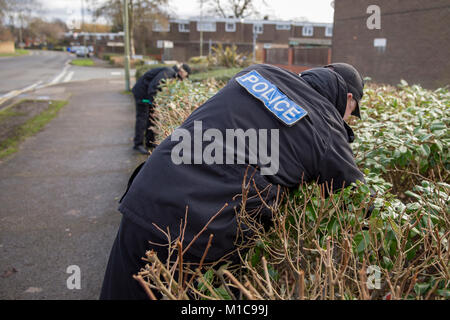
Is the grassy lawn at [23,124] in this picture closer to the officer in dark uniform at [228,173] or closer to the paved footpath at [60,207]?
the paved footpath at [60,207]

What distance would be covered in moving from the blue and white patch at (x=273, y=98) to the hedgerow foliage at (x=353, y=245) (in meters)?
0.38

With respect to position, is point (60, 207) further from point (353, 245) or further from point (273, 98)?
point (353, 245)

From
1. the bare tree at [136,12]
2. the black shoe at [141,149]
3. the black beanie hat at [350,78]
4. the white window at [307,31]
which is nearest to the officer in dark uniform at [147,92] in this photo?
the black shoe at [141,149]

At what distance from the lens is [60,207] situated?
5316 mm

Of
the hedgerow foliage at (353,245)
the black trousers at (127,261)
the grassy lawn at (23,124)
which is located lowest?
the grassy lawn at (23,124)

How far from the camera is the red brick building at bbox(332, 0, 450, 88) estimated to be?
1543cm

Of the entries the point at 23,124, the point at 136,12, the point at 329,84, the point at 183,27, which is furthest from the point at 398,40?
the point at 183,27

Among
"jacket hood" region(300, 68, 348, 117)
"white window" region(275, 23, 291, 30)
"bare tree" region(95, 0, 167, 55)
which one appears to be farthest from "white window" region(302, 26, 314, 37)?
"jacket hood" region(300, 68, 348, 117)

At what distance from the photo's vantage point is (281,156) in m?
1.97

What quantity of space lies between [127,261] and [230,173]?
2.38 feet

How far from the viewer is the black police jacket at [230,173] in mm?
1909

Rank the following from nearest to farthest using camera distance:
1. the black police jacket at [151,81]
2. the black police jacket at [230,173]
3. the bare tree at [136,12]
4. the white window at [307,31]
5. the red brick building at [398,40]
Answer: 1. the black police jacket at [230,173]
2. the black police jacket at [151,81]
3. the red brick building at [398,40]
4. the bare tree at [136,12]
5. the white window at [307,31]

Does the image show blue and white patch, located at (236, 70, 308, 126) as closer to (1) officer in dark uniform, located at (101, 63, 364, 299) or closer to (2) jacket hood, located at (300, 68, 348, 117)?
(1) officer in dark uniform, located at (101, 63, 364, 299)
